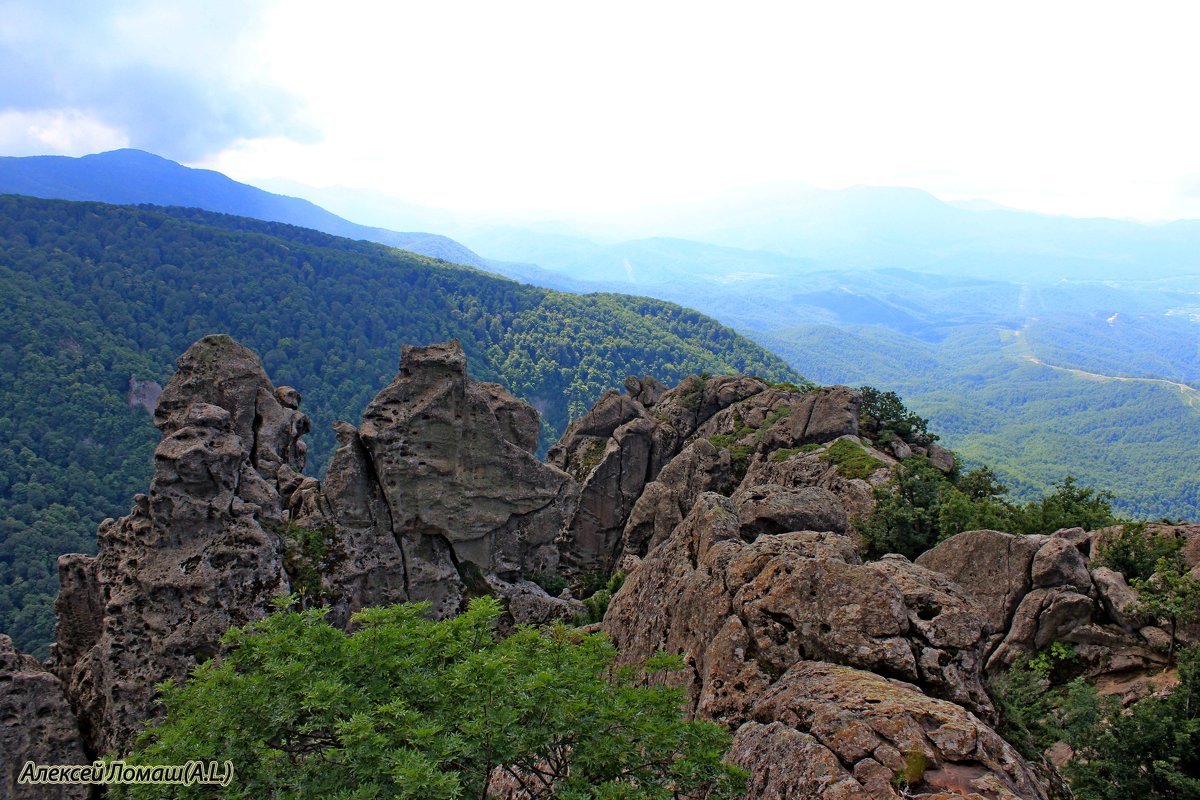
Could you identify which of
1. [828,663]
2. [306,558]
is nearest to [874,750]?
[828,663]

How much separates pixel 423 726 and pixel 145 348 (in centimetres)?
16851

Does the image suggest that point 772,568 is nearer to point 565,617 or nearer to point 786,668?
point 786,668

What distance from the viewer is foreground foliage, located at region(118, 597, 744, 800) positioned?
7.88m

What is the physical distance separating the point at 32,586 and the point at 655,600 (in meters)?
88.4

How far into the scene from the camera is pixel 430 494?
1035 inches

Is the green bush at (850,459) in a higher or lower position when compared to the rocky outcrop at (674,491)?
higher

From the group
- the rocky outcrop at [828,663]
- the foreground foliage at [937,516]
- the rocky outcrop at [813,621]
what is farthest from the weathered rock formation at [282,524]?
the foreground foliage at [937,516]

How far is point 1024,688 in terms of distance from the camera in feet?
49.0

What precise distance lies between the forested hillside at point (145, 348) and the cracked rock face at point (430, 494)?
6444cm

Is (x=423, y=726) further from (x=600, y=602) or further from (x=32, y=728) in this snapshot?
(x=600, y=602)

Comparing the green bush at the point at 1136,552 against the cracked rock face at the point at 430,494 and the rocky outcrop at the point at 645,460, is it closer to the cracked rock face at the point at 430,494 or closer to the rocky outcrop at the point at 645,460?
the rocky outcrop at the point at 645,460

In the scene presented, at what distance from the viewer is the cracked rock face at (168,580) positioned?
635 inches

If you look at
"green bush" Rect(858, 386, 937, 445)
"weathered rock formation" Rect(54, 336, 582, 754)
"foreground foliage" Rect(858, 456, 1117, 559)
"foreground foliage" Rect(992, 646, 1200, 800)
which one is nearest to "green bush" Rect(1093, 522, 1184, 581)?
"foreground foliage" Rect(858, 456, 1117, 559)

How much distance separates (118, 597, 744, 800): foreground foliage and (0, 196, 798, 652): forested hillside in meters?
78.7
